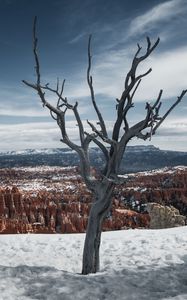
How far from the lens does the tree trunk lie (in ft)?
41.2

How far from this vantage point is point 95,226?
12656 millimetres

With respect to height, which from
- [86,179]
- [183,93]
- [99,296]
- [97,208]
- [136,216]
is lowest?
[136,216]

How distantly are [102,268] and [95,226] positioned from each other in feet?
5.04

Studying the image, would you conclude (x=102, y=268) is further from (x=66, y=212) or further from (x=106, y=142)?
(x=66, y=212)

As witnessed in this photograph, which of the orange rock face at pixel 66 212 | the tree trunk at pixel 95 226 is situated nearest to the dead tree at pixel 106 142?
the tree trunk at pixel 95 226

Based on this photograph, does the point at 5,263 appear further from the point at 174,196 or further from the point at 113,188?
the point at 174,196

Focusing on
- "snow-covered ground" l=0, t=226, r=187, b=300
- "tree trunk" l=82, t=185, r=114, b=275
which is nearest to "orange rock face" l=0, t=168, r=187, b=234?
"snow-covered ground" l=0, t=226, r=187, b=300

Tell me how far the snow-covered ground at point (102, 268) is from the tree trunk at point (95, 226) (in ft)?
1.43

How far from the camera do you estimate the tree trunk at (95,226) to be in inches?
494

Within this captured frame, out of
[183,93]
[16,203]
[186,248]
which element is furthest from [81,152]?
[16,203]

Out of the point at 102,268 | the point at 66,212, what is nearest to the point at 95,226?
Result: the point at 102,268

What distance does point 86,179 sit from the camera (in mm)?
13023

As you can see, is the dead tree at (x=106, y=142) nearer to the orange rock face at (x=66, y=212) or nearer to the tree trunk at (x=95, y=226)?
the tree trunk at (x=95, y=226)

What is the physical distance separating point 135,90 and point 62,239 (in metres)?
7.98
